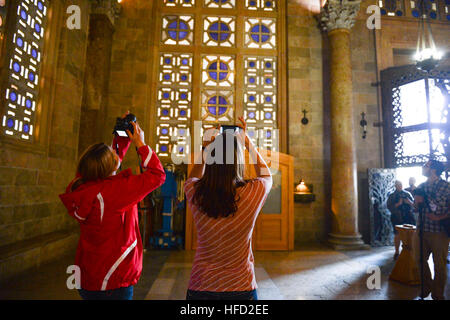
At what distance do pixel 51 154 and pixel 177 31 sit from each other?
4.72 m

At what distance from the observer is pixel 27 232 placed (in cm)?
434

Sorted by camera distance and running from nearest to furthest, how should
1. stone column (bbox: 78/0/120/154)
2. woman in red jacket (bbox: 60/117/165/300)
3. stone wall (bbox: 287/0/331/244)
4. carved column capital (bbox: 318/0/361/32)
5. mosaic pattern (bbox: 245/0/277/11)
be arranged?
woman in red jacket (bbox: 60/117/165/300) < stone column (bbox: 78/0/120/154) < carved column capital (bbox: 318/0/361/32) < stone wall (bbox: 287/0/331/244) < mosaic pattern (bbox: 245/0/277/11)

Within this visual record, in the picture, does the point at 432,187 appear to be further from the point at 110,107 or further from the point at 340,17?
the point at 110,107

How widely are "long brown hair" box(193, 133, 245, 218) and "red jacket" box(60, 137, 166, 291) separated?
1.03 ft

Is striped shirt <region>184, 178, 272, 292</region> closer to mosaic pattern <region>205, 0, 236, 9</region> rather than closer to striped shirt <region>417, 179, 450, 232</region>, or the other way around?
striped shirt <region>417, 179, 450, 232</region>

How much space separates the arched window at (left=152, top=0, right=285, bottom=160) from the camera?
23.3 feet

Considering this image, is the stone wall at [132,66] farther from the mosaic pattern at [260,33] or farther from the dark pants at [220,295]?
the dark pants at [220,295]

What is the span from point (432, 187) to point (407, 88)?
4.83 metres

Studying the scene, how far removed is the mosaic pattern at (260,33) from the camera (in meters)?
7.42

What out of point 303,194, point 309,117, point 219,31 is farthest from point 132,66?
point 303,194

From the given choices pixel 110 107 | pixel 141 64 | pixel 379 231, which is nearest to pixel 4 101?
pixel 110 107

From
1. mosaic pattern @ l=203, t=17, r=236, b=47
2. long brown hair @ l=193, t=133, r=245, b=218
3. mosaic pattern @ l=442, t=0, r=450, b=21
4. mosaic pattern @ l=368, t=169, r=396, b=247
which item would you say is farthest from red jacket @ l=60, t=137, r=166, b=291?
mosaic pattern @ l=442, t=0, r=450, b=21

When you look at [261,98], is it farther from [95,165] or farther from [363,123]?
[95,165]

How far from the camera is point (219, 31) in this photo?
7.36m
